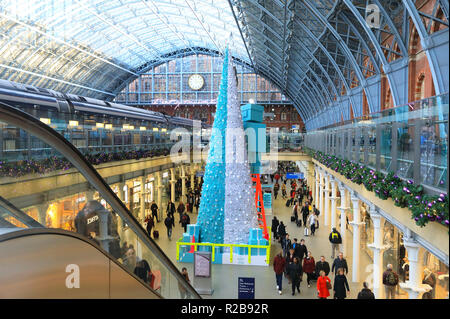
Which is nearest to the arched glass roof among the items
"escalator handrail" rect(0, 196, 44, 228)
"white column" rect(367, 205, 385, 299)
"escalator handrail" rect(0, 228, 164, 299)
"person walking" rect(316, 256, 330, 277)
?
"white column" rect(367, 205, 385, 299)

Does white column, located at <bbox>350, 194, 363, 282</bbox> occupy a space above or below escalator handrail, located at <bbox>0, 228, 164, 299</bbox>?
below

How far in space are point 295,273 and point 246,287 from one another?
2136 mm

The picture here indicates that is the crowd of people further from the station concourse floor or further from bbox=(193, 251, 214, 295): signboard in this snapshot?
bbox=(193, 251, 214, 295): signboard

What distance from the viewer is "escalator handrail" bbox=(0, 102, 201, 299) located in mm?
3193

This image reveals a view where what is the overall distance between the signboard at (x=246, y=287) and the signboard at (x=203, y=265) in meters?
1.54

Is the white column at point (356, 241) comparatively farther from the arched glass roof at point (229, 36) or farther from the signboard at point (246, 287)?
the arched glass roof at point (229, 36)

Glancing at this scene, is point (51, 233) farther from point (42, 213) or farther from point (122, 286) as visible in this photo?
point (122, 286)

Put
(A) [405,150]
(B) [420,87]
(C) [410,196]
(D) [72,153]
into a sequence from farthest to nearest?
(B) [420,87] → (A) [405,150] → (C) [410,196] → (D) [72,153]

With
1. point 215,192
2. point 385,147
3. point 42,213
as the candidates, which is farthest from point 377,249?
point 42,213

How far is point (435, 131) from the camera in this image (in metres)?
4.82

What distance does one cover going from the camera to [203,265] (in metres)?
10.3

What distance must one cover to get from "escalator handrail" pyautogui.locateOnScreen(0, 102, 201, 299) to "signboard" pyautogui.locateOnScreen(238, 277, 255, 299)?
4.11 m
